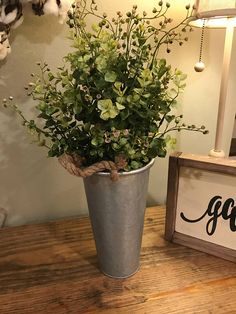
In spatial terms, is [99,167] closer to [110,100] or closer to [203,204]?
[110,100]

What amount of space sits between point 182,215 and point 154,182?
0.28 meters

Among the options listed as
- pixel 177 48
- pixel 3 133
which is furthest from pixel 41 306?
pixel 177 48

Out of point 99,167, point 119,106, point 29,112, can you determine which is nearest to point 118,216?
point 99,167

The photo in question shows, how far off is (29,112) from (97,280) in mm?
513

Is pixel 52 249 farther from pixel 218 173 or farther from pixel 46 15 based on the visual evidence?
pixel 46 15

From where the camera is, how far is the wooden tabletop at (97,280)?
652mm

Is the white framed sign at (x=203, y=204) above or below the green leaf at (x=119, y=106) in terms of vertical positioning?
below

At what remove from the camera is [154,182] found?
1115 millimetres

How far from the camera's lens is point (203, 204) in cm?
81

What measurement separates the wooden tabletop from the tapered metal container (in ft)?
0.13

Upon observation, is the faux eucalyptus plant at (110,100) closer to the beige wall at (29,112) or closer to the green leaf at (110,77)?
the green leaf at (110,77)

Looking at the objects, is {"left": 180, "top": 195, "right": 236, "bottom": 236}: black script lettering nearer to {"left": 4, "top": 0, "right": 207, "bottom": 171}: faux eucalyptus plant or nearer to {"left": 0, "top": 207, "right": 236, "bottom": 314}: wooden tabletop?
{"left": 0, "top": 207, "right": 236, "bottom": 314}: wooden tabletop

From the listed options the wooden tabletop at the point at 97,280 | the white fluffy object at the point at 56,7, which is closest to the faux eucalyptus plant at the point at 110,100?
Answer: the white fluffy object at the point at 56,7

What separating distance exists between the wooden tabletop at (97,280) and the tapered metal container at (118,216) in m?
0.04
